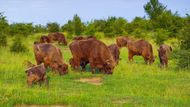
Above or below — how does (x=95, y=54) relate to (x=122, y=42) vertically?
below

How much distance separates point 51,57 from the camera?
16719 millimetres

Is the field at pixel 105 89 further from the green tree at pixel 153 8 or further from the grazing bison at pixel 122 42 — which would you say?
the green tree at pixel 153 8

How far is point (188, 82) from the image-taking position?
16.2m

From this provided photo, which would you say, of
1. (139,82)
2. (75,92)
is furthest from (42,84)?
(139,82)

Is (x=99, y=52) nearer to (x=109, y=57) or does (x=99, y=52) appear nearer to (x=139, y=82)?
(x=109, y=57)

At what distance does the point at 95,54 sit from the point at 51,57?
1920 mm

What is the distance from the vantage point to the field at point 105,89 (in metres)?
11.6

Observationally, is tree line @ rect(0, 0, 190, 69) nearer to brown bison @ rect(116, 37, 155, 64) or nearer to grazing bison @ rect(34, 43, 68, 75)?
brown bison @ rect(116, 37, 155, 64)

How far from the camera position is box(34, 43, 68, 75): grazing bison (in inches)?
655

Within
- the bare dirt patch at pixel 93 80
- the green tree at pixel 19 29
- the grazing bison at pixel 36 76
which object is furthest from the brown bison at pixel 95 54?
the green tree at pixel 19 29

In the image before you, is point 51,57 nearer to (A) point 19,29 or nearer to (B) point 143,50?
(B) point 143,50

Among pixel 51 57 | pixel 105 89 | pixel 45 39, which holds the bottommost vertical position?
pixel 105 89

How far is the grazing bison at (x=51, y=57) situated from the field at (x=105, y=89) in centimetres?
33

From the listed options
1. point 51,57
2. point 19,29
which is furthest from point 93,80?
point 19,29
